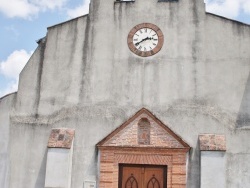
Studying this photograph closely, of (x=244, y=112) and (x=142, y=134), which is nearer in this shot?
(x=244, y=112)

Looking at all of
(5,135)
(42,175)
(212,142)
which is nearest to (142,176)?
(212,142)

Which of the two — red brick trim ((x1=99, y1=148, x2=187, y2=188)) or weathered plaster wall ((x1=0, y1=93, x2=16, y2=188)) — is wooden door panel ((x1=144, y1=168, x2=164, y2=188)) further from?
weathered plaster wall ((x1=0, y1=93, x2=16, y2=188))

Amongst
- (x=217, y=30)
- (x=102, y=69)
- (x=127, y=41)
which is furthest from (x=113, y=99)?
(x=217, y=30)

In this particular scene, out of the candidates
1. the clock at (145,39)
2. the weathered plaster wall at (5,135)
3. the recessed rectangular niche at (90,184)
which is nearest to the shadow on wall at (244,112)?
the clock at (145,39)

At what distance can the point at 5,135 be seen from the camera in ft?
46.6

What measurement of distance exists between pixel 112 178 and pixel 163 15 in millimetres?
5566

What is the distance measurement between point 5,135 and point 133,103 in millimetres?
4283

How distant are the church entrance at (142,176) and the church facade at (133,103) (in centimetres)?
3

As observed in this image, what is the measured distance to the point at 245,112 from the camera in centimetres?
1334

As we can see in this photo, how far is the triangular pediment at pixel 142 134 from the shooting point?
13492 millimetres

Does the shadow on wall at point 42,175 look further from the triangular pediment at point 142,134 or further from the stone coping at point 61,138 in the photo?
the triangular pediment at point 142,134

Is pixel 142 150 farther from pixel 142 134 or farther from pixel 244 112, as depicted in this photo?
pixel 244 112

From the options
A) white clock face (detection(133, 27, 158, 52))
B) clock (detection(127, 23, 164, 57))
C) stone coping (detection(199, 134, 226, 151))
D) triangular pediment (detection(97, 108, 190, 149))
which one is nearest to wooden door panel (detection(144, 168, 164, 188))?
triangular pediment (detection(97, 108, 190, 149))

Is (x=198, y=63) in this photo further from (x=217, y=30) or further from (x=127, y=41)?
(x=127, y=41)
